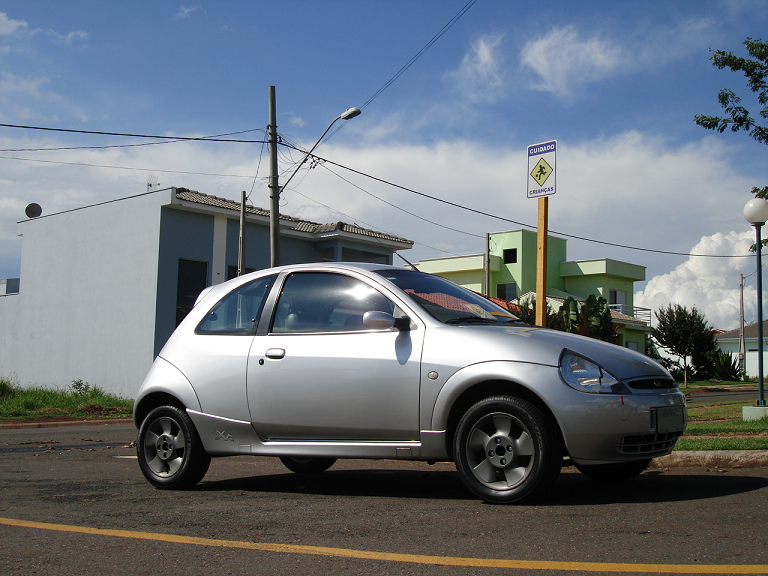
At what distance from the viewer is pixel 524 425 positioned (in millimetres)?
4352

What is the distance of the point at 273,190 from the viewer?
18.5m

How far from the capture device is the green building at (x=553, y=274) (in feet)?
162

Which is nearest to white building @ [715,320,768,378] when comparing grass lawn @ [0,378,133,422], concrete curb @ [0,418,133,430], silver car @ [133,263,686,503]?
grass lawn @ [0,378,133,422]

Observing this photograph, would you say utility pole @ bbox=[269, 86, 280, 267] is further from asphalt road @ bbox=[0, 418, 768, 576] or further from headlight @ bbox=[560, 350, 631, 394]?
headlight @ bbox=[560, 350, 631, 394]

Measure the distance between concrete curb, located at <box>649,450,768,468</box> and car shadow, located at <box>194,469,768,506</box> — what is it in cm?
44

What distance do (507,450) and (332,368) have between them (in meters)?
1.30

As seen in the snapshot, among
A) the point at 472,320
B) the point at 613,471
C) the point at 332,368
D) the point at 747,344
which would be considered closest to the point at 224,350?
the point at 332,368

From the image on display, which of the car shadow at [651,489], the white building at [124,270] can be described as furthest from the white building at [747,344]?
the car shadow at [651,489]

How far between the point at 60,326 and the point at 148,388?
23956 mm

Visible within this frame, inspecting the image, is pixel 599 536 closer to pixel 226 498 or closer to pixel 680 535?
pixel 680 535

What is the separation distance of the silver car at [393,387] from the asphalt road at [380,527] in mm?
304

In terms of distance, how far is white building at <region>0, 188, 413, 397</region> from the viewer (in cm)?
2442

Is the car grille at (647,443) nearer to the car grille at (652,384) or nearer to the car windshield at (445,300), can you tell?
the car grille at (652,384)

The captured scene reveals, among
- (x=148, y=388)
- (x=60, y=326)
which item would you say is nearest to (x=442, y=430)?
(x=148, y=388)
